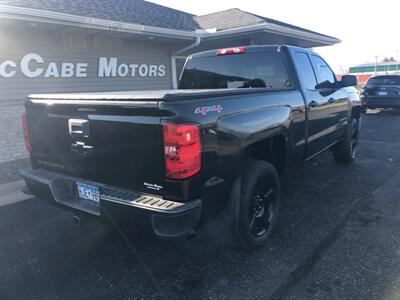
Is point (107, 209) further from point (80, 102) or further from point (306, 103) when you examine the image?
point (306, 103)

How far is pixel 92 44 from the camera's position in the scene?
884cm

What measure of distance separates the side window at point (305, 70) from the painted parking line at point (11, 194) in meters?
4.35

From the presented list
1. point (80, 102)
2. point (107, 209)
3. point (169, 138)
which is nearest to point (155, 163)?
point (169, 138)

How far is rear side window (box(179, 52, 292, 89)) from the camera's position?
406 centimetres

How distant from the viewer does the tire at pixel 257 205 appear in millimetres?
2988

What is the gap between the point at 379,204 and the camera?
14.1 ft

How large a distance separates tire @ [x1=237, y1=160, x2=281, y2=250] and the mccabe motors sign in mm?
6440

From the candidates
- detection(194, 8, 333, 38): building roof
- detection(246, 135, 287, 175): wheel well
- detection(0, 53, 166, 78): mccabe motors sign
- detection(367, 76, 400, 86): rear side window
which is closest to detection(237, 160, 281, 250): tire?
detection(246, 135, 287, 175): wheel well

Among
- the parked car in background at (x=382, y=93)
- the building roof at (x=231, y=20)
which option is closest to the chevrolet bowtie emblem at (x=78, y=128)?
the building roof at (x=231, y=20)

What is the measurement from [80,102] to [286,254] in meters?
2.35

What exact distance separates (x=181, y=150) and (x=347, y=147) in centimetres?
469

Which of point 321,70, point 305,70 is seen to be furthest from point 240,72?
point 321,70

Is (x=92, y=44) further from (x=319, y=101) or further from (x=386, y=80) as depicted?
(x=386, y=80)

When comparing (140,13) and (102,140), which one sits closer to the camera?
(102,140)
